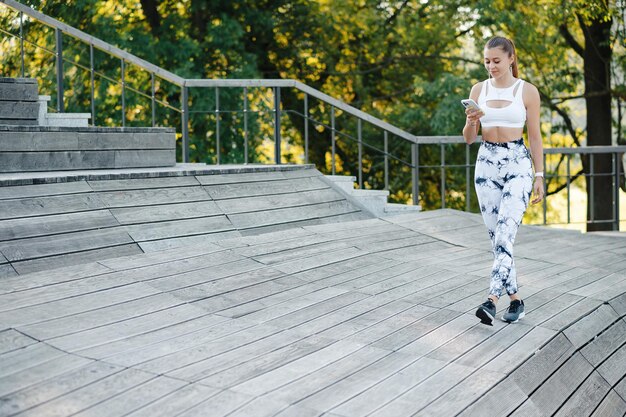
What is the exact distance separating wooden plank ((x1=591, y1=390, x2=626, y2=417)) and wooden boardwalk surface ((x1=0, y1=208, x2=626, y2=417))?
0.04 ft

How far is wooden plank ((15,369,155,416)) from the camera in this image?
2.92 metres

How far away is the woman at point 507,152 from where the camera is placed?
4.43 metres

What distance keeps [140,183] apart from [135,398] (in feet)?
12.5

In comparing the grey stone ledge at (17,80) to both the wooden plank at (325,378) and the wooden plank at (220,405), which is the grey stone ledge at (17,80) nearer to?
the wooden plank at (325,378)

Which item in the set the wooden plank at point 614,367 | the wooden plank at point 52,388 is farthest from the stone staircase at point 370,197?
the wooden plank at point 52,388

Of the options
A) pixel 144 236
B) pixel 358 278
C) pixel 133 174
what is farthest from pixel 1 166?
pixel 358 278

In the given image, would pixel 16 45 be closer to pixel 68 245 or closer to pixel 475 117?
pixel 68 245

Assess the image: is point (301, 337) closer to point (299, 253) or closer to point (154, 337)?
point (154, 337)

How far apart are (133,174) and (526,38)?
1009cm

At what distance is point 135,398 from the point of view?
3.07 metres

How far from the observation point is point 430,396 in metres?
3.24

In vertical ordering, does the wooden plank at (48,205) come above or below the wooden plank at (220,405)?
above

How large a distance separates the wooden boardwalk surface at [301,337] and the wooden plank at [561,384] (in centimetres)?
1

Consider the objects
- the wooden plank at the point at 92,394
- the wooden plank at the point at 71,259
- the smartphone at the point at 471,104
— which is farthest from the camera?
the wooden plank at the point at 71,259
